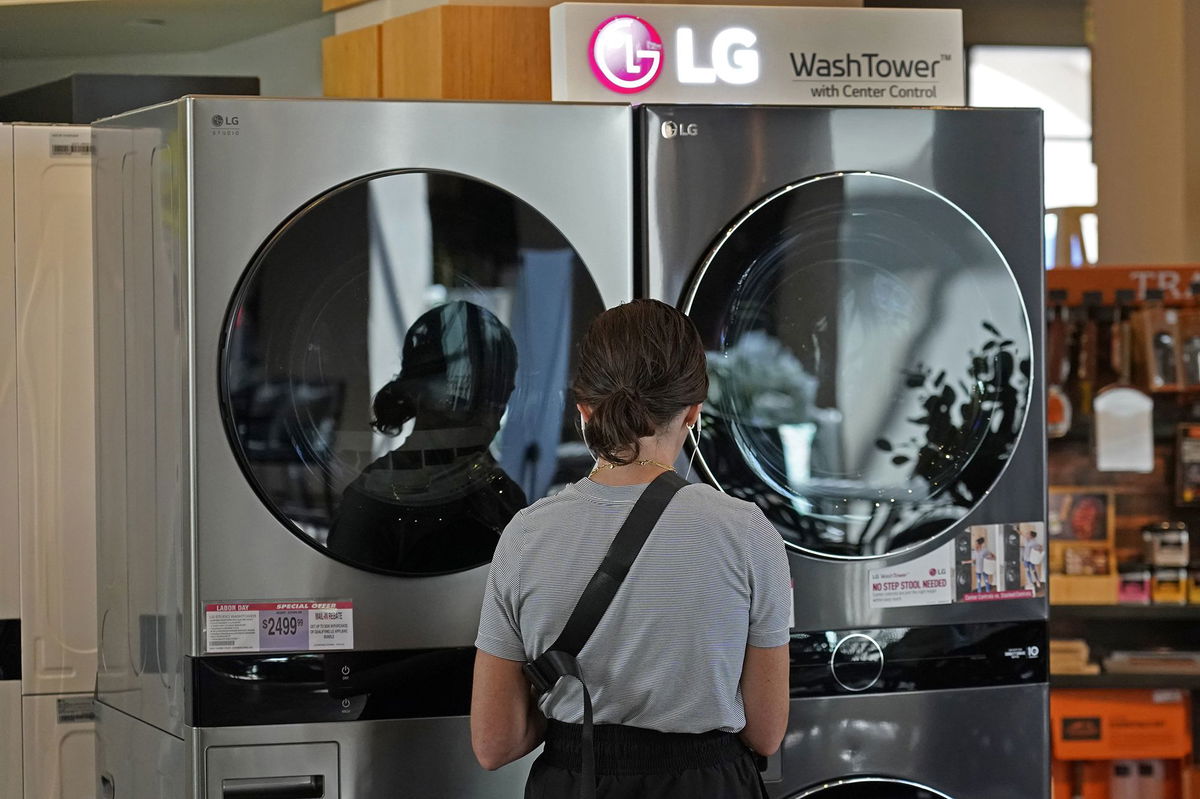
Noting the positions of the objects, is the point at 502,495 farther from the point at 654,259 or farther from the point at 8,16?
the point at 8,16

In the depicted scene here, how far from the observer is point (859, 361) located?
1978 millimetres

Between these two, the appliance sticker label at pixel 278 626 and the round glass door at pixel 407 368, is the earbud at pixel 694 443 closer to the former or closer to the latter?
the round glass door at pixel 407 368

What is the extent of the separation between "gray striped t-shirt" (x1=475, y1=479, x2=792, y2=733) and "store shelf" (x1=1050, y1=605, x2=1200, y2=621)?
8.40 feet

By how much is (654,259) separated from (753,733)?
713mm

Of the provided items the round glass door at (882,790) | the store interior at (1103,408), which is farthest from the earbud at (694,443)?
the store interior at (1103,408)

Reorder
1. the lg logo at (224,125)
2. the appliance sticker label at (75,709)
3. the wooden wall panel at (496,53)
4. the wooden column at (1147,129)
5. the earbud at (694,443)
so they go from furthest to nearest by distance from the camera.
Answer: the wooden column at (1147,129)
the appliance sticker label at (75,709)
the wooden wall panel at (496,53)
the earbud at (694,443)
the lg logo at (224,125)

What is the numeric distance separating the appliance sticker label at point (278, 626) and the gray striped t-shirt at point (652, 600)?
432mm

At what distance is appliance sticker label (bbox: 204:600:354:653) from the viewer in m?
1.81

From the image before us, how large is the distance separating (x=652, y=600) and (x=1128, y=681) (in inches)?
110

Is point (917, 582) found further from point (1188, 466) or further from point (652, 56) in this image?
point (1188, 466)

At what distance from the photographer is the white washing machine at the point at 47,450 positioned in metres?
2.26

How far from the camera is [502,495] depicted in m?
1.90

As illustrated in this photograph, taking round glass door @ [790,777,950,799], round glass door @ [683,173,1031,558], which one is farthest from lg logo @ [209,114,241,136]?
round glass door @ [790,777,950,799]

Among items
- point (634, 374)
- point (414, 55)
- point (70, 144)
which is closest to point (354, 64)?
point (414, 55)
